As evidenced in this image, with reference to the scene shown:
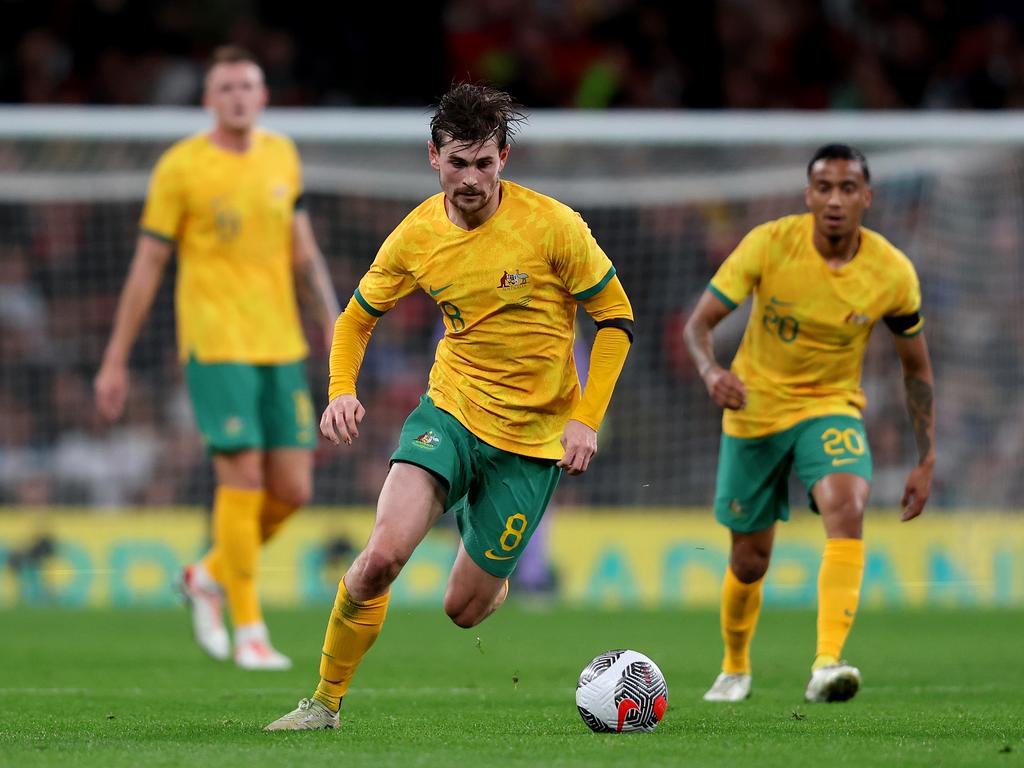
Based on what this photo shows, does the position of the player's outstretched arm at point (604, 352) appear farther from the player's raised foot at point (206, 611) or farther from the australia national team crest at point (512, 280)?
the player's raised foot at point (206, 611)

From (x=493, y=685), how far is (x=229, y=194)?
266 centimetres

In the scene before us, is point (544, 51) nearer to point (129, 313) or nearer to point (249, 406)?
point (129, 313)

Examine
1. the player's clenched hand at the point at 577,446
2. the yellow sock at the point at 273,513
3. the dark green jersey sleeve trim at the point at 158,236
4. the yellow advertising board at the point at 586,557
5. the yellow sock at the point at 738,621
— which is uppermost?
the player's clenched hand at the point at 577,446

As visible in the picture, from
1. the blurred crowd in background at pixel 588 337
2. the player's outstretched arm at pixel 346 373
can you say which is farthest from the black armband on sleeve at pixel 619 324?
the blurred crowd in background at pixel 588 337

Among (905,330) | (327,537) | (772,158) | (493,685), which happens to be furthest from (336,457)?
(905,330)

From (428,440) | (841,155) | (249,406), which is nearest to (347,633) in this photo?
(428,440)

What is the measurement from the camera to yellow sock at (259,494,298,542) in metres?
8.41

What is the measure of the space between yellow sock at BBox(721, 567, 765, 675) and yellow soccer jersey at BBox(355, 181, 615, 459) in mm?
1461

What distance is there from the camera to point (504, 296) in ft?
18.4

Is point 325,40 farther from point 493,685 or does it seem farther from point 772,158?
point 493,685

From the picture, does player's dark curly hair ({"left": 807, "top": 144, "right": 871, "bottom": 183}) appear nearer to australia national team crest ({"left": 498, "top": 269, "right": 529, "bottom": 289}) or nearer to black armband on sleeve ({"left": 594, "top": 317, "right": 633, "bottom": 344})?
black armband on sleeve ({"left": 594, "top": 317, "right": 633, "bottom": 344})

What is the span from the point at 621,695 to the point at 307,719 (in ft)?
3.16

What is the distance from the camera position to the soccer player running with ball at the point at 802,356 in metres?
6.86

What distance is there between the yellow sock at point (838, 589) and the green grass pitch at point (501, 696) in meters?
0.30
